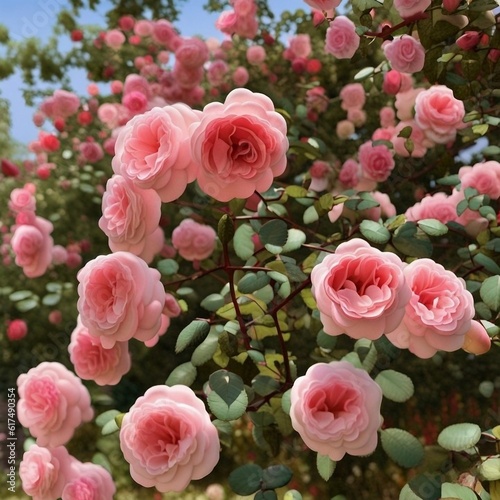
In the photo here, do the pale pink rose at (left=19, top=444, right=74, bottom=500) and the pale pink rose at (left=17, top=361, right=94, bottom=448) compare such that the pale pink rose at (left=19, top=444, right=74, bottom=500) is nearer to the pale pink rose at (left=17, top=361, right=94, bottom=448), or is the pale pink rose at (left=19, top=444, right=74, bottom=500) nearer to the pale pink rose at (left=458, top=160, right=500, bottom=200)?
the pale pink rose at (left=17, top=361, right=94, bottom=448)

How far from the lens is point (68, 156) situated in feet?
11.3

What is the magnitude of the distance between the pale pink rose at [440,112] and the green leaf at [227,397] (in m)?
1.20

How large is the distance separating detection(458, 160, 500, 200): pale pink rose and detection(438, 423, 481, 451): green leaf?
34.1 inches

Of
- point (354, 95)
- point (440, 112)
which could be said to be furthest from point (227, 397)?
point (354, 95)

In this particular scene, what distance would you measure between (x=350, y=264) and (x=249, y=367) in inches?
18.8

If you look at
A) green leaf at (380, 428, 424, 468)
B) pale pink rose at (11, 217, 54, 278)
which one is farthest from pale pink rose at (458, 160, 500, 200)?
pale pink rose at (11, 217, 54, 278)

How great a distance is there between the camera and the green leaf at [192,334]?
1080 millimetres

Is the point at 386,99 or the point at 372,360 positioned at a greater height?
the point at 372,360

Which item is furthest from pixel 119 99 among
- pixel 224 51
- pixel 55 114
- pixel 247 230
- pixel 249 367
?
pixel 249 367

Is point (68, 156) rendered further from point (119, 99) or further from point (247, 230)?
point (247, 230)

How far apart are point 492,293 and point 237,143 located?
69 cm

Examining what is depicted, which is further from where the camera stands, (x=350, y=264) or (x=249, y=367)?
(x=249, y=367)

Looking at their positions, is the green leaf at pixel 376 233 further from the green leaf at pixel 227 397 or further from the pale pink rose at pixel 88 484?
the pale pink rose at pixel 88 484

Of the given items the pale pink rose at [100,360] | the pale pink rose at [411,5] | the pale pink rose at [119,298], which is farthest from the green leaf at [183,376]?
the pale pink rose at [411,5]
